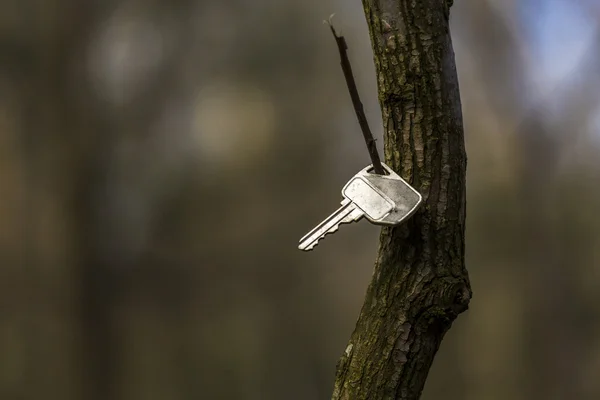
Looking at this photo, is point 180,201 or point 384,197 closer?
point 384,197

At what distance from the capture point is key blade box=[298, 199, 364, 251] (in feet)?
2.32

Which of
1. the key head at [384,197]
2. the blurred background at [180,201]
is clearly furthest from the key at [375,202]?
the blurred background at [180,201]

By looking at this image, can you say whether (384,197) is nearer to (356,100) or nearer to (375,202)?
(375,202)

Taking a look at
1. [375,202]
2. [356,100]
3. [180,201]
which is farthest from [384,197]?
[180,201]

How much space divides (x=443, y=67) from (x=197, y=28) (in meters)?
1.05

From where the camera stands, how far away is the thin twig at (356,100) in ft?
1.96

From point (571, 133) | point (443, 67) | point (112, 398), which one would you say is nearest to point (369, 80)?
point (571, 133)

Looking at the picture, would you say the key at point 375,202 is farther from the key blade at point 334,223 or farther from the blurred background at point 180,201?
the blurred background at point 180,201

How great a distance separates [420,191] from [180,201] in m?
1.01

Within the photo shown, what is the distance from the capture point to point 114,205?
164cm

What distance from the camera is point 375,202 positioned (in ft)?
2.29

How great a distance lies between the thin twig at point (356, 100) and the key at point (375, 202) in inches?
0.7

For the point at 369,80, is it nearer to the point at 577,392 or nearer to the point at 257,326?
the point at 257,326

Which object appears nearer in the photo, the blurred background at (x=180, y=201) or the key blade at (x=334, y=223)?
the key blade at (x=334, y=223)
